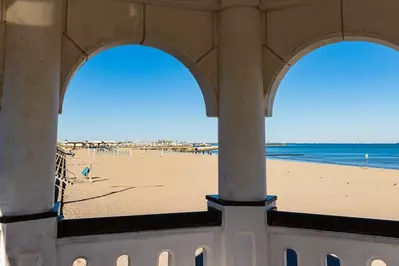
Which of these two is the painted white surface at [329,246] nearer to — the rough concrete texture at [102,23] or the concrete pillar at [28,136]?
the concrete pillar at [28,136]

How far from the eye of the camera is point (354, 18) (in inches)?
74.1

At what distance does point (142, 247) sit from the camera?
1.74m

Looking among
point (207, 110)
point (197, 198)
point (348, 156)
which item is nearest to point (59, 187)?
point (207, 110)

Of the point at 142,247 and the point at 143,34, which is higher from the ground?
the point at 143,34

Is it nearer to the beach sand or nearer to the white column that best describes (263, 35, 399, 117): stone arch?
the white column

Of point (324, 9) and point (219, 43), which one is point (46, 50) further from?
point (324, 9)

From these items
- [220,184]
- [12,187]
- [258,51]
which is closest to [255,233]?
[220,184]

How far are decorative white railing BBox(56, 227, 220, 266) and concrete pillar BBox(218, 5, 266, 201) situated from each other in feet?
1.07

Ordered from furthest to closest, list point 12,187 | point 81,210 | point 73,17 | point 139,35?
point 81,210 < point 139,35 < point 73,17 < point 12,187

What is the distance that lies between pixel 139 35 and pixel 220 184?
1.16m

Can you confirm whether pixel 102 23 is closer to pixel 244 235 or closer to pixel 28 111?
pixel 28 111

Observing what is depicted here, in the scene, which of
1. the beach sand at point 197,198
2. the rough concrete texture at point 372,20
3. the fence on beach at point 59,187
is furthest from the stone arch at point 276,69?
the beach sand at point 197,198

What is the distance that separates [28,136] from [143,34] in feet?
3.15

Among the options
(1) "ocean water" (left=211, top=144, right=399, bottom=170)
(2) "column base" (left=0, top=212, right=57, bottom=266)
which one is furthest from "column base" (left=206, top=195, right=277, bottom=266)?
(1) "ocean water" (left=211, top=144, right=399, bottom=170)
